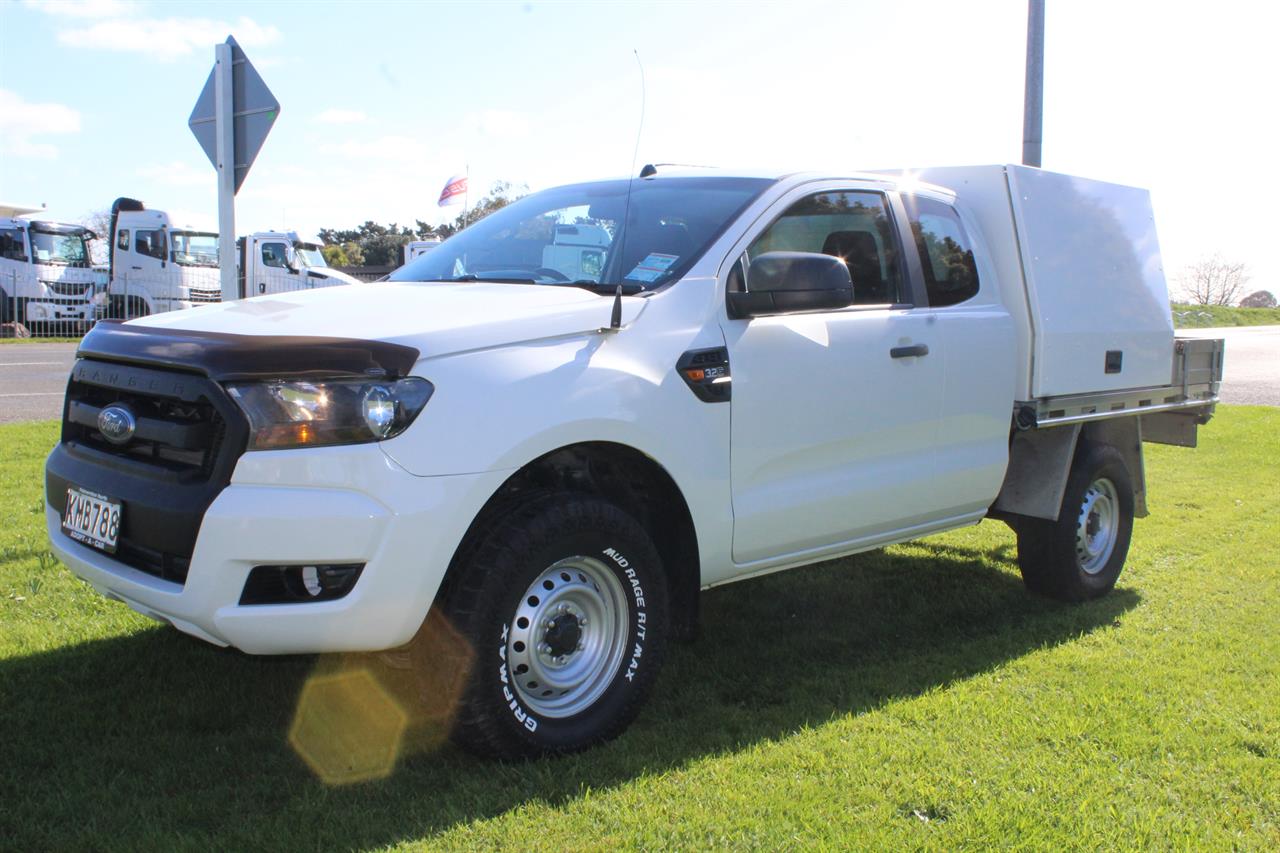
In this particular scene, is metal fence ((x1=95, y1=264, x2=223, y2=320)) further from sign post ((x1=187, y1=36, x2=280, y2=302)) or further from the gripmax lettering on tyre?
the gripmax lettering on tyre

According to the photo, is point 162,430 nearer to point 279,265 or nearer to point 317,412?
point 317,412

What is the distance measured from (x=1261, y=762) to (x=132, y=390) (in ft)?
12.4

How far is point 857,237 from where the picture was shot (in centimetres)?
473

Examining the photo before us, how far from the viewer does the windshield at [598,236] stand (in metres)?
4.04

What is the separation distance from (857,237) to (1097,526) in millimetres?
2391

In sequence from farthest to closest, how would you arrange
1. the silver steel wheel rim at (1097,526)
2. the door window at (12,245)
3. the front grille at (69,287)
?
the front grille at (69,287) → the door window at (12,245) → the silver steel wheel rim at (1097,526)

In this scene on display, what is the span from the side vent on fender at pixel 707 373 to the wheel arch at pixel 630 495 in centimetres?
30

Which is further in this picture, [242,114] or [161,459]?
[242,114]

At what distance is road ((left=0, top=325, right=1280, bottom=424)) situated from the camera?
1122 cm

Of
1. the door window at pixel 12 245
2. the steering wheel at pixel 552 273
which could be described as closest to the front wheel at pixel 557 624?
the steering wheel at pixel 552 273

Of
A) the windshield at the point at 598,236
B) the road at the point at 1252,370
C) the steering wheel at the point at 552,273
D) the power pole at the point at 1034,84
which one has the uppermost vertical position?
the power pole at the point at 1034,84

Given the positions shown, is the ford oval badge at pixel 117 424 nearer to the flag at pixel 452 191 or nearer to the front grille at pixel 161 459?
the front grille at pixel 161 459

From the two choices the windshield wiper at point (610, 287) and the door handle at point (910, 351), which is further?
the door handle at point (910, 351)

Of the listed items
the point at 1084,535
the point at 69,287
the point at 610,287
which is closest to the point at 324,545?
the point at 610,287
